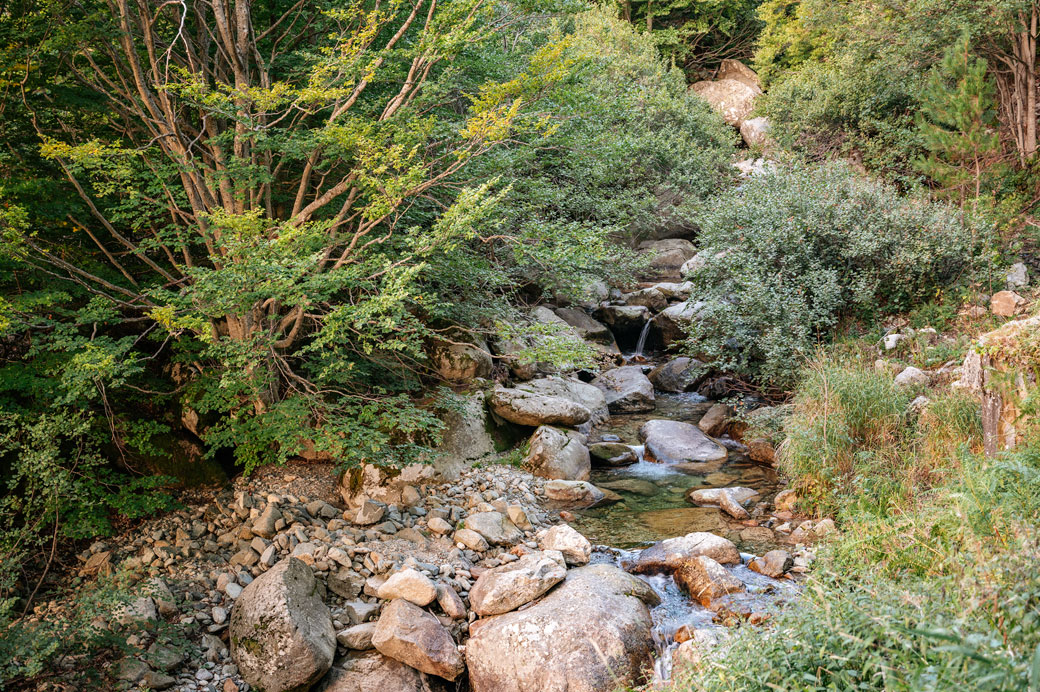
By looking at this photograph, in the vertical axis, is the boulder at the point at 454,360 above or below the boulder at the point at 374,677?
above

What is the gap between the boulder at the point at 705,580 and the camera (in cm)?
527

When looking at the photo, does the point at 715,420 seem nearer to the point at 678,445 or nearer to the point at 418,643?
the point at 678,445

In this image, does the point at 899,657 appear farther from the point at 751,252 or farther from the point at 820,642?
the point at 751,252

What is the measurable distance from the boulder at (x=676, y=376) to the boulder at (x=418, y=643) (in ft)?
24.8

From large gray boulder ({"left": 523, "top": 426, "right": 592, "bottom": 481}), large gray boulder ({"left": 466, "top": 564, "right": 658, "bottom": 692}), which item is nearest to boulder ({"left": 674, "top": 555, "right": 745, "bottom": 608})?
large gray boulder ({"left": 466, "top": 564, "right": 658, "bottom": 692})

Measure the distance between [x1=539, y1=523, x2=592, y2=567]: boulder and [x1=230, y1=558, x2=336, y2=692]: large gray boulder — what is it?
2139 mm

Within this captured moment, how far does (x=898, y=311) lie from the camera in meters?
9.65

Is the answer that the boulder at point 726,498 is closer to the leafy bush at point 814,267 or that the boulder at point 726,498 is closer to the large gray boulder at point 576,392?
the leafy bush at point 814,267

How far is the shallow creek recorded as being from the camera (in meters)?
5.02

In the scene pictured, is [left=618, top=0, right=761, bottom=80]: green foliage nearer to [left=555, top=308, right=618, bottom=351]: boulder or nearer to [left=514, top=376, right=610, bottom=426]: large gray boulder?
[left=555, top=308, right=618, bottom=351]: boulder

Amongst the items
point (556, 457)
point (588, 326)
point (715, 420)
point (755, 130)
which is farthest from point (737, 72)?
point (556, 457)

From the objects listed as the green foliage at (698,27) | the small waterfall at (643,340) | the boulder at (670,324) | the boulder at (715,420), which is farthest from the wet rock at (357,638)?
the green foliage at (698,27)

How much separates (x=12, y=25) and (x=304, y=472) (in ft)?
15.8

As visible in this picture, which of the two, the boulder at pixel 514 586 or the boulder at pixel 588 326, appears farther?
the boulder at pixel 588 326
